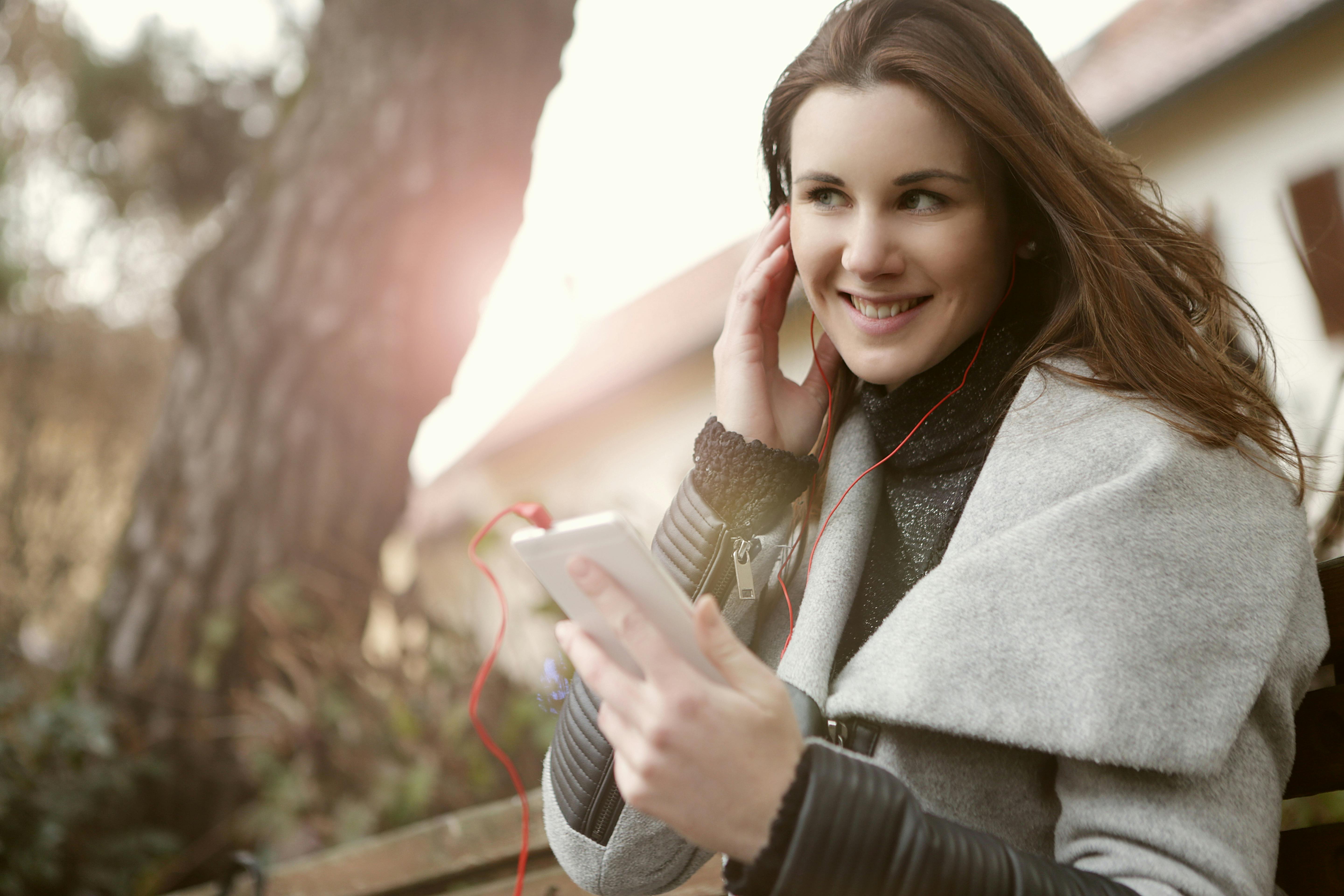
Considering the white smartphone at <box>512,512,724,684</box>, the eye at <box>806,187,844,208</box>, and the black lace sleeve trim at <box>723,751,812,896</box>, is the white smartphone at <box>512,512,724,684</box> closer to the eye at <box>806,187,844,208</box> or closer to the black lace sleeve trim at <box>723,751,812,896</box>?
the black lace sleeve trim at <box>723,751,812,896</box>

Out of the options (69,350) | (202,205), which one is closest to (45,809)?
(69,350)

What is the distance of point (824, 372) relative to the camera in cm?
165

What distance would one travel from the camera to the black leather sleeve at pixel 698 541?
139cm

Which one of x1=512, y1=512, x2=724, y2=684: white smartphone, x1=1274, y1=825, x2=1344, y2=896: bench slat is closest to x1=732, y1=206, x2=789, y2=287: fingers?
x1=512, y1=512, x2=724, y2=684: white smartphone

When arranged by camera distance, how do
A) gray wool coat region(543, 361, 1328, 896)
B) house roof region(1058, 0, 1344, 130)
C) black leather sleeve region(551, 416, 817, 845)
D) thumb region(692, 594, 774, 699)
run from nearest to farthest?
thumb region(692, 594, 774, 699) → gray wool coat region(543, 361, 1328, 896) → black leather sleeve region(551, 416, 817, 845) → house roof region(1058, 0, 1344, 130)

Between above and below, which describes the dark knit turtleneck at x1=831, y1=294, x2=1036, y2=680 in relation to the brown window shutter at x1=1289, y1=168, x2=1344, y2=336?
below

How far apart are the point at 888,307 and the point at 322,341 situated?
3604 mm

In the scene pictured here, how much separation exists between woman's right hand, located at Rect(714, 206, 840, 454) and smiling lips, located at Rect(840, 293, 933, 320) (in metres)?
0.23

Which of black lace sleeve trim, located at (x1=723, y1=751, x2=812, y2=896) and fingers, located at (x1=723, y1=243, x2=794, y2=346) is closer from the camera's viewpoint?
black lace sleeve trim, located at (x1=723, y1=751, x2=812, y2=896)

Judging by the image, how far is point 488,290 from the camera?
4.61 metres

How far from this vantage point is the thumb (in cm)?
83

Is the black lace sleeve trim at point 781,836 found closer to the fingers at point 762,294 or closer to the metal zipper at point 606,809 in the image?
the metal zipper at point 606,809

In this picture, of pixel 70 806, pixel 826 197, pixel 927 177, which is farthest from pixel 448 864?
pixel 70 806

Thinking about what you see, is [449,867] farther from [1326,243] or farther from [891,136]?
[1326,243]
